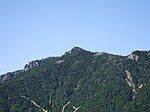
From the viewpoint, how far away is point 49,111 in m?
11.2
